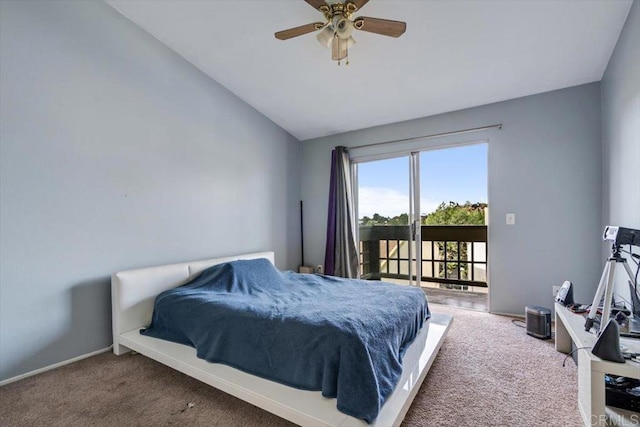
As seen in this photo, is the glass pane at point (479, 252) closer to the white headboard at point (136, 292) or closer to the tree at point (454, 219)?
the tree at point (454, 219)

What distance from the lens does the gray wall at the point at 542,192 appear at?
9.16 feet

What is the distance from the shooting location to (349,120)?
3879mm

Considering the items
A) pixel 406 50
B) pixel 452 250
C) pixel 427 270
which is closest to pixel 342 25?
pixel 406 50

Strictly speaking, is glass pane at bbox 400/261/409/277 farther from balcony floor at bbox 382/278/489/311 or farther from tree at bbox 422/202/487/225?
tree at bbox 422/202/487/225

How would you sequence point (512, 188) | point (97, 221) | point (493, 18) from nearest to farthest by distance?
1. point (493, 18)
2. point (97, 221)
3. point (512, 188)

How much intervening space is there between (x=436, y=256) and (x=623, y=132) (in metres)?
3.05

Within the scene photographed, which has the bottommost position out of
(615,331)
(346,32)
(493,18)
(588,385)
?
(588,385)

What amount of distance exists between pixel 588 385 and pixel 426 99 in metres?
2.84

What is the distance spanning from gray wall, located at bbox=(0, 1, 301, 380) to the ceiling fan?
59.0 inches

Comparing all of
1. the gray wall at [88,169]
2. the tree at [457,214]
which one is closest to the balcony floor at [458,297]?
the tree at [457,214]

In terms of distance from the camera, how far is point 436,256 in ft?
16.0

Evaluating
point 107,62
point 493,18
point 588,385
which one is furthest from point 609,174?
point 107,62

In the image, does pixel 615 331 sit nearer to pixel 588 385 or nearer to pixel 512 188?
pixel 588 385
